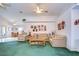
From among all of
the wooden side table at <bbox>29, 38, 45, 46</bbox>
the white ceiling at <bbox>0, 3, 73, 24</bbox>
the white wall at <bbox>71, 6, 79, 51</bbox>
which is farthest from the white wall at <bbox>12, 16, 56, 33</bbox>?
the white wall at <bbox>71, 6, 79, 51</bbox>

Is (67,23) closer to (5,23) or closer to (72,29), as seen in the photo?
(72,29)

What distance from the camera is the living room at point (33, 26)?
2.85 m

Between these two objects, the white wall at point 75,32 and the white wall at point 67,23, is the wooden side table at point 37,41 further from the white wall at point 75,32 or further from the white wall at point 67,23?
the white wall at point 75,32

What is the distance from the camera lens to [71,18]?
330cm

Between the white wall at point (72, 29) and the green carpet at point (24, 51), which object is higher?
the white wall at point (72, 29)

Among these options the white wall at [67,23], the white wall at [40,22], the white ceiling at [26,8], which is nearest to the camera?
the white ceiling at [26,8]

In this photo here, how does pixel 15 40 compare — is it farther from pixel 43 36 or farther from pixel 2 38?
pixel 43 36

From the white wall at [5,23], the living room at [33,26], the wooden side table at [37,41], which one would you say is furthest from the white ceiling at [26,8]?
the wooden side table at [37,41]

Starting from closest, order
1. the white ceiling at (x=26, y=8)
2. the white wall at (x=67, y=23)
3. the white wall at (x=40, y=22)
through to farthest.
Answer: the white ceiling at (x=26, y=8) < the white wall at (x=40, y=22) < the white wall at (x=67, y=23)

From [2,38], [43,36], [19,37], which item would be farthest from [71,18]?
[2,38]

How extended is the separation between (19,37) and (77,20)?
1.46 metres

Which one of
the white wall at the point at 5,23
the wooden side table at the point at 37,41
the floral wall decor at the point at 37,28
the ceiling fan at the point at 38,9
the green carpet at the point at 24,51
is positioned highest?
the ceiling fan at the point at 38,9

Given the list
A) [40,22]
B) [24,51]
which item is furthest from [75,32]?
[24,51]

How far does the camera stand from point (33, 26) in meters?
2.97
